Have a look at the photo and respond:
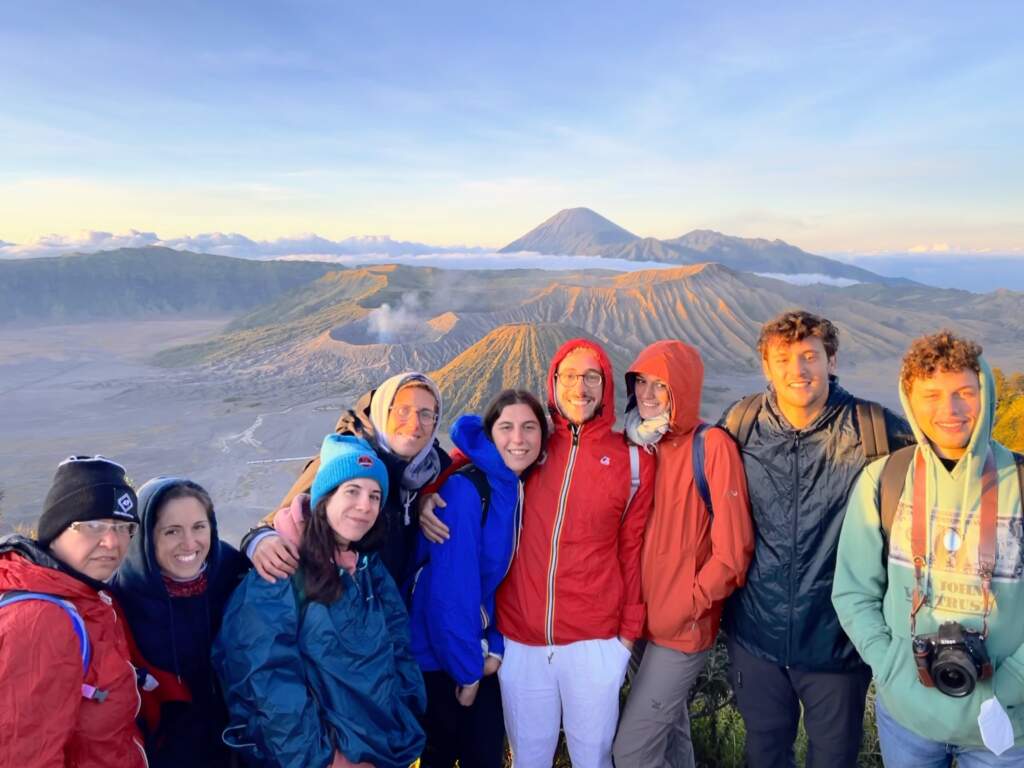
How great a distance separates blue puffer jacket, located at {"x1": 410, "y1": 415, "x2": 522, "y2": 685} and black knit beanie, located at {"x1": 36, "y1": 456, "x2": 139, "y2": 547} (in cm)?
113

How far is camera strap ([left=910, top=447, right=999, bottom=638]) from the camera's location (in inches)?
82.0

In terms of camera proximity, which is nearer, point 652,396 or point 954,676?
point 954,676

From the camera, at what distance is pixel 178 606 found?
7.39 ft

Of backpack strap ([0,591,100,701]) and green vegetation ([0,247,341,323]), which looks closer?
backpack strap ([0,591,100,701])

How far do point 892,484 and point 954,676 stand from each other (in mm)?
604

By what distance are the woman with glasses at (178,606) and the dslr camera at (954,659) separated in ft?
7.73

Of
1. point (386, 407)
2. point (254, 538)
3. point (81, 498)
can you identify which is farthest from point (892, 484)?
point (81, 498)

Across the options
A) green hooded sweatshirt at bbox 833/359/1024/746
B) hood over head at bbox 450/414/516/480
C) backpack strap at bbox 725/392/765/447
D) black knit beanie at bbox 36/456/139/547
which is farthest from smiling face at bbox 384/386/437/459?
green hooded sweatshirt at bbox 833/359/1024/746

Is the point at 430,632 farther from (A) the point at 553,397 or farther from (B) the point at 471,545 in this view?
(A) the point at 553,397

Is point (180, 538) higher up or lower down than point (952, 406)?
lower down

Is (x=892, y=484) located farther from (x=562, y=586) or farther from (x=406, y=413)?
(x=406, y=413)

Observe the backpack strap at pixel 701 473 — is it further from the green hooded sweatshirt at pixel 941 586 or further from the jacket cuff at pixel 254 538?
the jacket cuff at pixel 254 538

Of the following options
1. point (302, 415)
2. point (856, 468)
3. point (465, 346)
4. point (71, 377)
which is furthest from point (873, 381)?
point (71, 377)

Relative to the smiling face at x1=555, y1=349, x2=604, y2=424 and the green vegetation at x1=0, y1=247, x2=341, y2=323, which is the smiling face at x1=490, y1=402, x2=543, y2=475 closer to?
the smiling face at x1=555, y1=349, x2=604, y2=424
